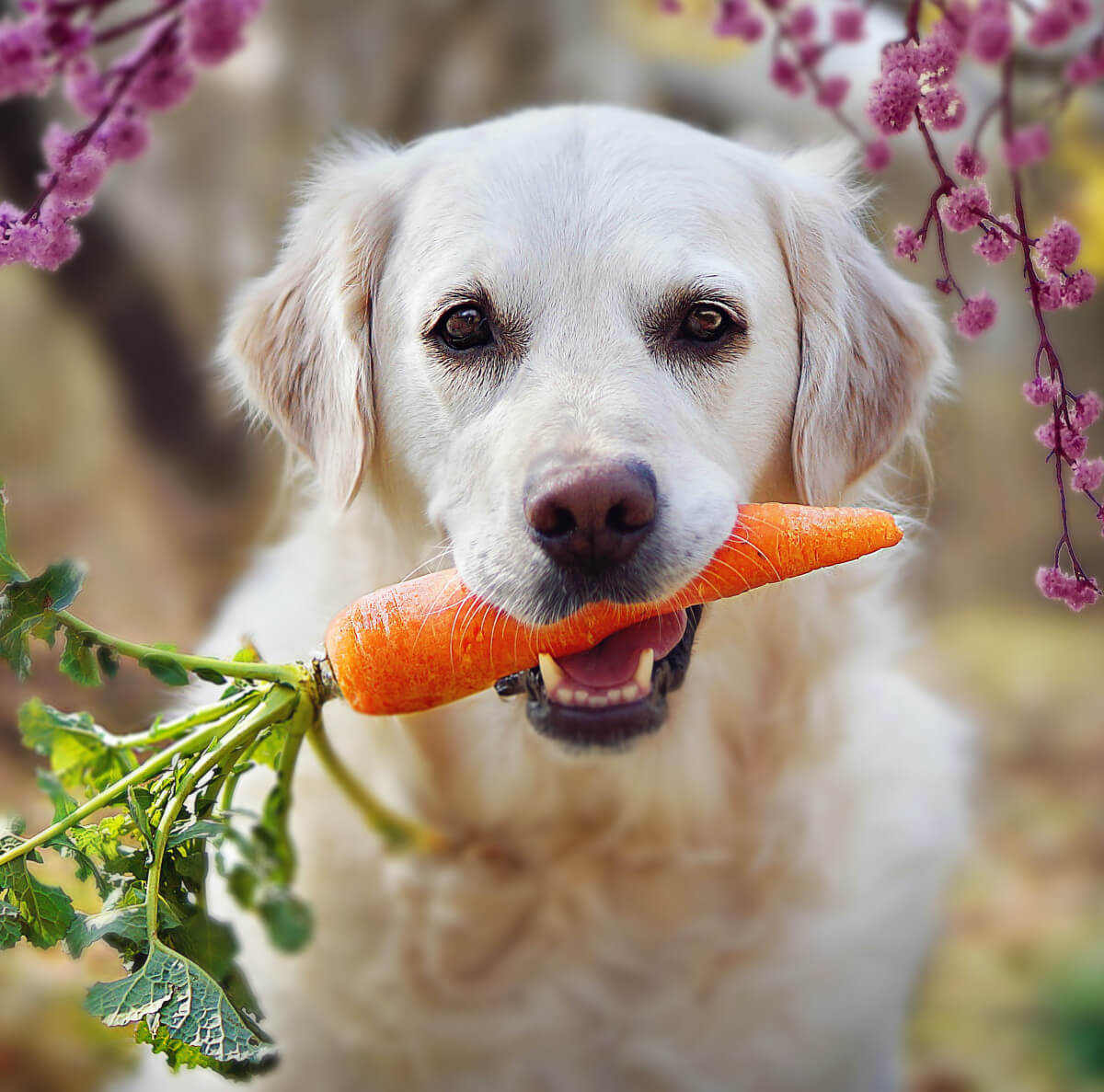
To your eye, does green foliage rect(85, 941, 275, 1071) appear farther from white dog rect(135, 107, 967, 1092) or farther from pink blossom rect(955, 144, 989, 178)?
pink blossom rect(955, 144, 989, 178)

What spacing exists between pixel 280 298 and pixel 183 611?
2283 millimetres

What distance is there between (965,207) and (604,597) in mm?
637

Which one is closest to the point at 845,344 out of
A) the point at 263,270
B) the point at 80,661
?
the point at 80,661

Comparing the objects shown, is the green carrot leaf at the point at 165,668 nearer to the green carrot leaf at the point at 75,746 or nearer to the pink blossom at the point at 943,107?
the green carrot leaf at the point at 75,746

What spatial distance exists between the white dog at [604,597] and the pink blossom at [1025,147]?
538 mm

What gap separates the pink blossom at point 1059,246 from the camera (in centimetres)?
119

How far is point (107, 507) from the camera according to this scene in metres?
3.96

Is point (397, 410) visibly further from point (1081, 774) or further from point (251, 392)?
point (1081, 774)

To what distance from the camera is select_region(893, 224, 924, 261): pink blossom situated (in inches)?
50.4

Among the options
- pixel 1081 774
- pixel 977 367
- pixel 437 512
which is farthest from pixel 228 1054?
pixel 977 367

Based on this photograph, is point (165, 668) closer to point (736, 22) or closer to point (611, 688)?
point (611, 688)

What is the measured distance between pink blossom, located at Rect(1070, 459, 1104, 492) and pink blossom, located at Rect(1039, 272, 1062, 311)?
0.18m

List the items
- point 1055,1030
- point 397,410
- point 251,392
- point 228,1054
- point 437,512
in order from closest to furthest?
1. point 228,1054
2. point 437,512
3. point 397,410
4. point 251,392
5. point 1055,1030

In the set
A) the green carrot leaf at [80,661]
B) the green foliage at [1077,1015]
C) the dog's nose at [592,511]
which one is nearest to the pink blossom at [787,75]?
the dog's nose at [592,511]
